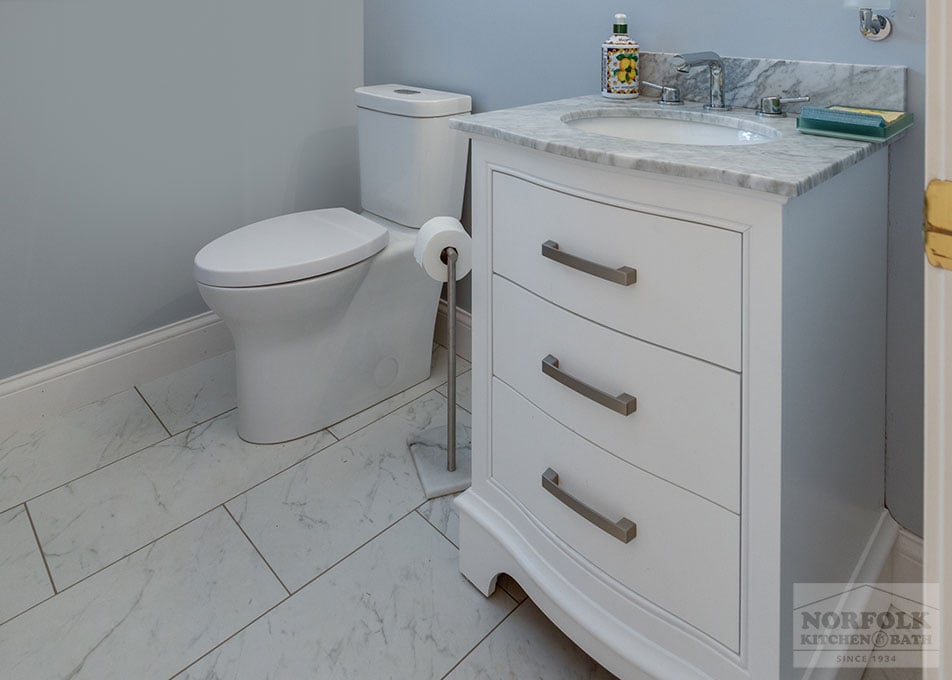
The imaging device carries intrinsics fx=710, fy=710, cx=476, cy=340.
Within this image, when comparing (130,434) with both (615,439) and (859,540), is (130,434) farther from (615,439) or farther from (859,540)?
(859,540)

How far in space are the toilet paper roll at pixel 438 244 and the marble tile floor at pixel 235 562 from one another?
0.54m

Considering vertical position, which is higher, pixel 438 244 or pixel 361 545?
pixel 438 244

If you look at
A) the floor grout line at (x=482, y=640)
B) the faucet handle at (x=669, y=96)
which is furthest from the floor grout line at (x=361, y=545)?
the faucet handle at (x=669, y=96)

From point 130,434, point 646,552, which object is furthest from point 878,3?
point 130,434

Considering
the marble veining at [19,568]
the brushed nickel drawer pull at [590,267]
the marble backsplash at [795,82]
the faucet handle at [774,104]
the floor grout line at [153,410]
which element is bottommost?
the marble veining at [19,568]

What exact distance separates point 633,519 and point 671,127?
2.39 feet

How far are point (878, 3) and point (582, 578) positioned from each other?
3.37 feet

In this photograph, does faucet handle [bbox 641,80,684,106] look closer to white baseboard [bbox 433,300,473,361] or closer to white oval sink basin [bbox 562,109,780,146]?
white oval sink basin [bbox 562,109,780,146]

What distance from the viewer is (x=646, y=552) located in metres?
1.04

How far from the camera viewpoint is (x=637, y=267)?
0.95 metres

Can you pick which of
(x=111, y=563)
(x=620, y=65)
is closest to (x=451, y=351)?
(x=620, y=65)

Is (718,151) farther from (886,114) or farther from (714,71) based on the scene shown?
(714,71)

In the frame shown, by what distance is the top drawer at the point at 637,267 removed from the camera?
2.85ft

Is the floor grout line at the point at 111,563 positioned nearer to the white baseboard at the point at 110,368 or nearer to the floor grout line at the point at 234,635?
the floor grout line at the point at 234,635
